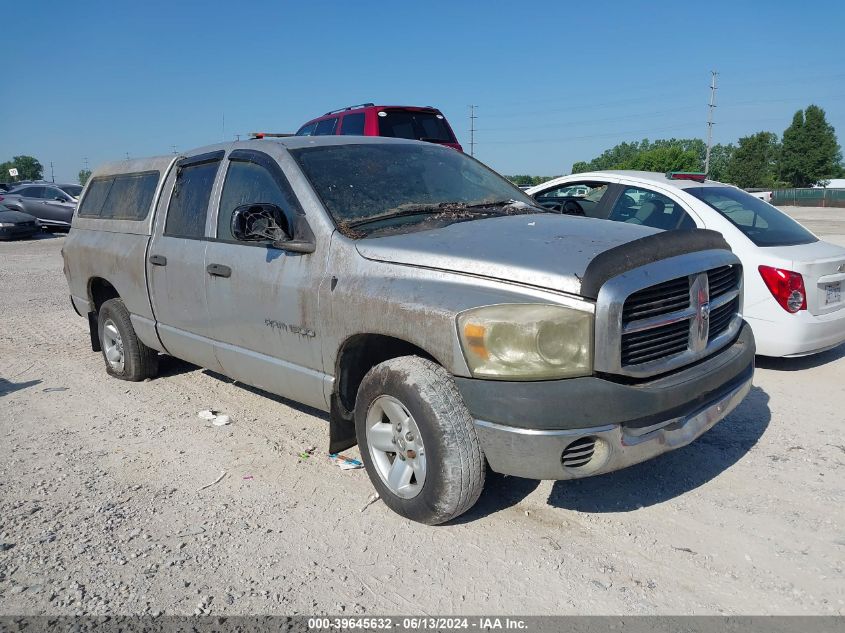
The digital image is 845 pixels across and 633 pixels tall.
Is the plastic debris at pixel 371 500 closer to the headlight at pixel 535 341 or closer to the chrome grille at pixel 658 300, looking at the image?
the headlight at pixel 535 341

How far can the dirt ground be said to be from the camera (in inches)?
113

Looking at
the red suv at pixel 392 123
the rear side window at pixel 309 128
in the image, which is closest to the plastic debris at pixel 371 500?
the red suv at pixel 392 123

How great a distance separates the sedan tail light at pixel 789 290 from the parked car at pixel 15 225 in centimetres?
2251

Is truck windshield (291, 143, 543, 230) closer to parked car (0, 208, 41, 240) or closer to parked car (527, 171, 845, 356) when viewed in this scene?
parked car (527, 171, 845, 356)

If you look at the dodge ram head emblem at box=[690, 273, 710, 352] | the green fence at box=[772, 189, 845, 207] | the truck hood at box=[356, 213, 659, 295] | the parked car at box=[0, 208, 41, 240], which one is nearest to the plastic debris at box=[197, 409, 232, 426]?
the truck hood at box=[356, 213, 659, 295]

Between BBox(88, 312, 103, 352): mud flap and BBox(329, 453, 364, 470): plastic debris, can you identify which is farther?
BBox(88, 312, 103, 352): mud flap

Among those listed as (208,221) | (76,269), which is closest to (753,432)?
(208,221)

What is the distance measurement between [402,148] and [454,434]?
7.56 ft

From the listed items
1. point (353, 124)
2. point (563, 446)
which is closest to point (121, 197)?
point (563, 446)

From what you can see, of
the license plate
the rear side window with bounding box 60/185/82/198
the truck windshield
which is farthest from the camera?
the rear side window with bounding box 60/185/82/198

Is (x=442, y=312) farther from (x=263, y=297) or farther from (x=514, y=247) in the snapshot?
(x=263, y=297)

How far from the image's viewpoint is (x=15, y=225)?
70.4ft

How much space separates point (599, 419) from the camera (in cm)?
288

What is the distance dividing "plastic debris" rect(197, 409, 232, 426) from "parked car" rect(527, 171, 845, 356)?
3.18m
